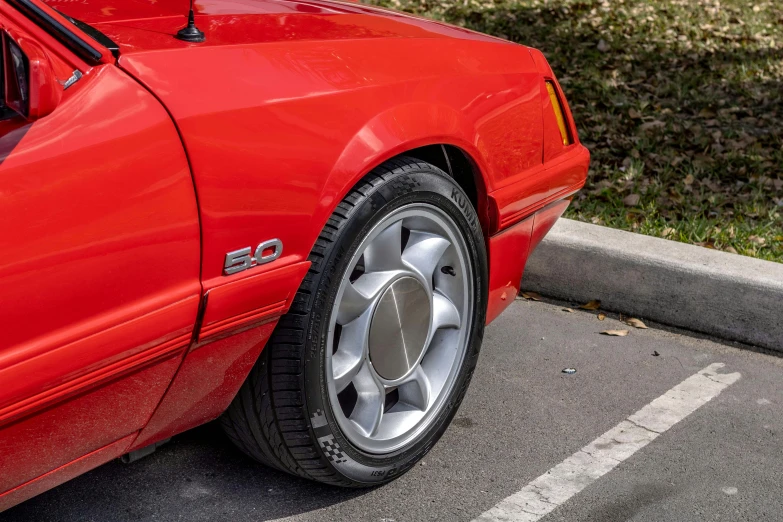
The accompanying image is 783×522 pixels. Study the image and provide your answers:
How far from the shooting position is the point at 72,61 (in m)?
1.66

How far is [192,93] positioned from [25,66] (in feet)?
1.17

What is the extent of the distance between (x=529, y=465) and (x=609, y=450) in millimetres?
284

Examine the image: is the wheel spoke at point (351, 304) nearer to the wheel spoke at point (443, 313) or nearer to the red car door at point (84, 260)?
the wheel spoke at point (443, 313)

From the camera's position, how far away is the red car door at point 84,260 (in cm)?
154

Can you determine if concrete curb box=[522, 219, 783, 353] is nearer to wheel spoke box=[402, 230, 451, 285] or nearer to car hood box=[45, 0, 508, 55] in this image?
car hood box=[45, 0, 508, 55]

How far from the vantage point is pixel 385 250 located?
236 centimetres

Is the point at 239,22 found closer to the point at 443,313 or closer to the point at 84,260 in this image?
the point at 84,260

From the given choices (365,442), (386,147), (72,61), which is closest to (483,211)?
(386,147)

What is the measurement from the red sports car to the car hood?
11 mm

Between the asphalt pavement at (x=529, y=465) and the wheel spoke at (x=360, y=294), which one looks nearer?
the wheel spoke at (x=360, y=294)

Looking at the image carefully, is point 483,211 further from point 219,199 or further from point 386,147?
point 219,199

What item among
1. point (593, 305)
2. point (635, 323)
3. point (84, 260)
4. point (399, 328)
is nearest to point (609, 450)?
point (399, 328)

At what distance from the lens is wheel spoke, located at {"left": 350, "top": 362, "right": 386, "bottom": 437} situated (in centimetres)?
243

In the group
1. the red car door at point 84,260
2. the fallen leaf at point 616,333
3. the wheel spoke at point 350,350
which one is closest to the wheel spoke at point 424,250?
the wheel spoke at point 350,350
